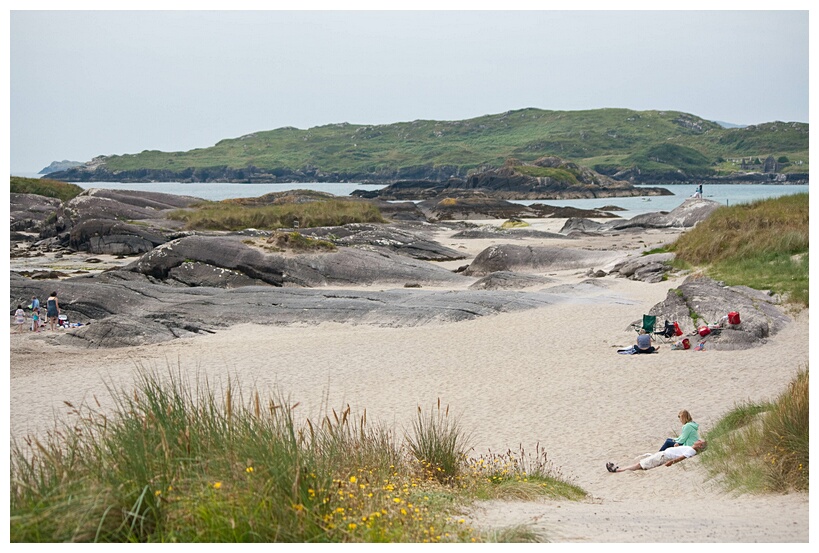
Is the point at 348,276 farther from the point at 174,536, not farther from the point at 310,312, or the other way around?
the point at 174,536

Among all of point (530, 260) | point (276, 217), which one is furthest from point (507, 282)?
point (276, 217)

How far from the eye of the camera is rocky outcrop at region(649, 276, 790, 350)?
670 inches

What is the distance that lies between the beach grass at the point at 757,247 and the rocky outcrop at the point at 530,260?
3.79 meters

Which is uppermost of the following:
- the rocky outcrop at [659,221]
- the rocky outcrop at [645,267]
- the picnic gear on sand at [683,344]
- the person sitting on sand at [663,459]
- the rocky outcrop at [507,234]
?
the rocky outcrop at [659,221]

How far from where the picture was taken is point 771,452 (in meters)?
8.37

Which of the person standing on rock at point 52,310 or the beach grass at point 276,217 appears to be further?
the beach grass at point 276,217

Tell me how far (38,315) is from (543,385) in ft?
41.7

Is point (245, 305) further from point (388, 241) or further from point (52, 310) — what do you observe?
point (388, 241)

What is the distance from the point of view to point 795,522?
6.17 metres

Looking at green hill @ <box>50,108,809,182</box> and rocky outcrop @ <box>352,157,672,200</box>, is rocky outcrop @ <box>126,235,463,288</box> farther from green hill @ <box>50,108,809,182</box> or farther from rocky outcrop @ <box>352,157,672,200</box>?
green hill @ <box>50,108,809,182</box>

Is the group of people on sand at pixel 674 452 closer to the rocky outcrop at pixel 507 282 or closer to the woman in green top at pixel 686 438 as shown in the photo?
the woman in green top at pixel 686 438

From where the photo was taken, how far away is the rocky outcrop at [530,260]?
1253 inches

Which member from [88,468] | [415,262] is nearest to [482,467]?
[88,468]

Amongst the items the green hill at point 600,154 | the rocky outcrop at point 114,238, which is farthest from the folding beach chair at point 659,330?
the green hill at point 600,154
